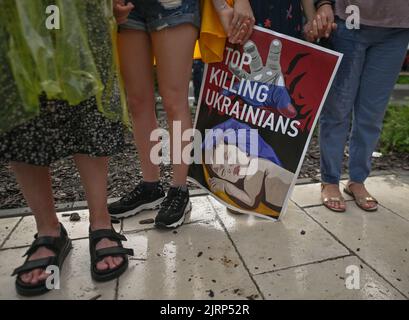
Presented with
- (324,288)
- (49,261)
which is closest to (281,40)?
(324,288)

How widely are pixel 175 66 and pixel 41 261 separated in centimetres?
102

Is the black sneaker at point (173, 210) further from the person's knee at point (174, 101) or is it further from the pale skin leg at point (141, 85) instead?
the person's knee at point (174, 101)

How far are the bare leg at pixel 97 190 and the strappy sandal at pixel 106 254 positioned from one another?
0.05ft

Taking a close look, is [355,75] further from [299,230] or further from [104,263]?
[104,263]

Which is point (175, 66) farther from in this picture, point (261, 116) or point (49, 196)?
point (49, 196)

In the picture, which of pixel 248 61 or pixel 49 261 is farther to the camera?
pixel 248 61

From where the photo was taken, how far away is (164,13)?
150 centimetres

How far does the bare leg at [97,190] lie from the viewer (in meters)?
1.40

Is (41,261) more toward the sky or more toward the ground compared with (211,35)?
more toward the ground

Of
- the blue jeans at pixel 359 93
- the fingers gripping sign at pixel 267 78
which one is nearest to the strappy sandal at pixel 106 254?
the fingers gripping sign at pixel 267 78

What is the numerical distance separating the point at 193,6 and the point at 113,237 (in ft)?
3.57

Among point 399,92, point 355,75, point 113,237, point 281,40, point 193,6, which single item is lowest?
point 399,92

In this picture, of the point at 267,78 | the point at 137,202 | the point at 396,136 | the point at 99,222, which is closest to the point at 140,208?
the point at 137,202
